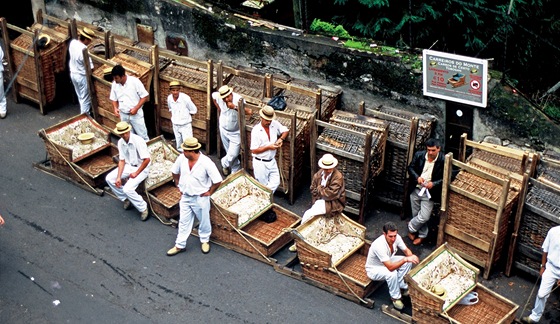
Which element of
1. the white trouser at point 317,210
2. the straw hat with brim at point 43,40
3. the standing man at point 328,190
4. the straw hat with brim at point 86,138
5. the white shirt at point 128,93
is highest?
the straw hat with brim at point 43,40

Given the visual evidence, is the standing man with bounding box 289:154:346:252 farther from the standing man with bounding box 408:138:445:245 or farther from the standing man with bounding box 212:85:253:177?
the standing man with bounding box 212:85:253:177

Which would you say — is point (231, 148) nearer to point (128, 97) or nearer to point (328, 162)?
point (128, 97)

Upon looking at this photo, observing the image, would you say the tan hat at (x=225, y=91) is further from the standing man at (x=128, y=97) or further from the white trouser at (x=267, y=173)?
the standing man at (x=128, y=97)

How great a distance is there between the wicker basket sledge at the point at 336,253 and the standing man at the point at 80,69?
556 centimetres

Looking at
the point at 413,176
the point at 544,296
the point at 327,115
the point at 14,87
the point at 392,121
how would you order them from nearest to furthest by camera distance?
1. the point at 544,296
2. the point at 413,176
3. the point at 392,121
4. the point at 327,115
5. the point at 14,87

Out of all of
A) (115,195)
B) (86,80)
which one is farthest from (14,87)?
(115,195)

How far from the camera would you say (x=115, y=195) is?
12.9 metres

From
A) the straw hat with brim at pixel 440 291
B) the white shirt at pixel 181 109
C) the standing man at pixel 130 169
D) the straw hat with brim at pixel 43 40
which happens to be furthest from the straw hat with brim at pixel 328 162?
the straw hat with brim at pixel 43 40

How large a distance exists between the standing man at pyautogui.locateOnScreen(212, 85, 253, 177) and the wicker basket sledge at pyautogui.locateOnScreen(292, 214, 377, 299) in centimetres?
243

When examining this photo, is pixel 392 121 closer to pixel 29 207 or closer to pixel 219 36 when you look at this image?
pixel 219 36

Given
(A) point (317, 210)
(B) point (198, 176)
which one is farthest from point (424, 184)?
(B) point (198, 176)

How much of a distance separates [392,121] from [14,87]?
798 cm

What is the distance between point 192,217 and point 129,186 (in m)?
1.35

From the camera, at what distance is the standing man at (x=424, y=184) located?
11.4m
